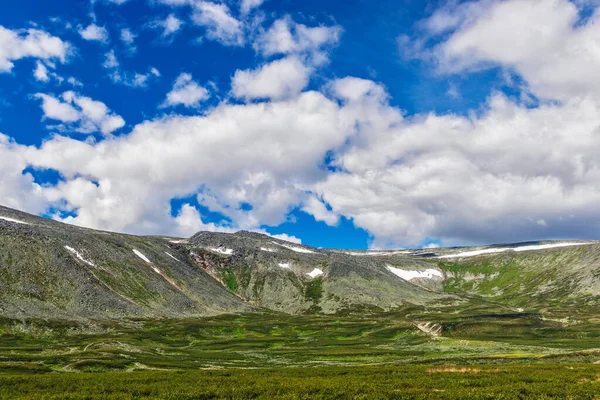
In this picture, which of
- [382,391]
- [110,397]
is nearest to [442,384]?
[382,391]

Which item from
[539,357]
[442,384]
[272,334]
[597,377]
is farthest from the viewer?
[272,334]

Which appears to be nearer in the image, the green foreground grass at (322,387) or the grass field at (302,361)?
the green foreground grass at (322,387)

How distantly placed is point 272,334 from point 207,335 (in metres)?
27.4

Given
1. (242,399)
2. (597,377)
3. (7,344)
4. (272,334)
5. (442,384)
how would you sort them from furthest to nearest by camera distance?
(272,334), (7,344), (597,377), (442,384), (242,399)

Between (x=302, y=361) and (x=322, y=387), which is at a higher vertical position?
(x=322, y=387)

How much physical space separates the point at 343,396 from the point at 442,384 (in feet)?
45.4

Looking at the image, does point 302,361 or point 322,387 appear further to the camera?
point 302,361

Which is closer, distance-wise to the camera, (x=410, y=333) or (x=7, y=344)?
(x=7, y=344)

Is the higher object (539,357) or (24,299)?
(24,299)

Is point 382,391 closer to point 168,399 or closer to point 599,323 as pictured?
point 168,399

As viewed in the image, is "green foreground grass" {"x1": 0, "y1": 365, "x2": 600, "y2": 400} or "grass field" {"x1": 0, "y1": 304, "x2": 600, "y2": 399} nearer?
"green foreground grass" {"x1": 0, "y1": 365, "x2": 600, "y2": 400}

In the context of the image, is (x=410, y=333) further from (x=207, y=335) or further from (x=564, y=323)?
(x=207, y=335)

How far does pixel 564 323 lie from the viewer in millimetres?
190250

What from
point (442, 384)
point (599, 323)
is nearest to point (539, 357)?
point (442, 384)
